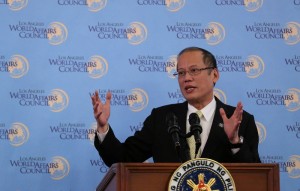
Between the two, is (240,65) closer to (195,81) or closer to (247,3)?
(247,3)

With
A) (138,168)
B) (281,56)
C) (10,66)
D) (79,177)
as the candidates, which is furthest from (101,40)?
(138,168)

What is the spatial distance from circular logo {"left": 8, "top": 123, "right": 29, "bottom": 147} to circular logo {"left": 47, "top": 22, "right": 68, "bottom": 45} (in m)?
0.57

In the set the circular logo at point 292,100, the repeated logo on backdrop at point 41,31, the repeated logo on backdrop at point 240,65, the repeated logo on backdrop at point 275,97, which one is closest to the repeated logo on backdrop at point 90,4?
the repeated logo on backdrop at point 41,31

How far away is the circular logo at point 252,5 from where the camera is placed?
430cm

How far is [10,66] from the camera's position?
13.1 feet

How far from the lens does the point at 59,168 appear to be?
13.0ft

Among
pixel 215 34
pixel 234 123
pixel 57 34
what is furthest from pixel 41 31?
pixel 234 123

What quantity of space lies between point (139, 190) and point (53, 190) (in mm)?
1510

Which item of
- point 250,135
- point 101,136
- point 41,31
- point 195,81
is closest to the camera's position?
point 101,136

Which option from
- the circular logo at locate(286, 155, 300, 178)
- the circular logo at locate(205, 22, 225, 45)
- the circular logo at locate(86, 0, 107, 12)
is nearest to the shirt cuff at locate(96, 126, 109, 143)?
the circular logo at locate(86, 0, 107, 12)

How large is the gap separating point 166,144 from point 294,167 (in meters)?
1.11

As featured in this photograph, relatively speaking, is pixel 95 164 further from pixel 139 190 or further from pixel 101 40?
pixel 139 190

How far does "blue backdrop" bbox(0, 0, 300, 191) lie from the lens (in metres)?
3.98

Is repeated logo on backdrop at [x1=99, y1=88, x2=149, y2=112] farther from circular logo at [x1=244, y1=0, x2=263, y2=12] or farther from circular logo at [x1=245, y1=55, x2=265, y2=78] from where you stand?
circular logo at [x1=244, y1=0, x2=263, y2=12]
